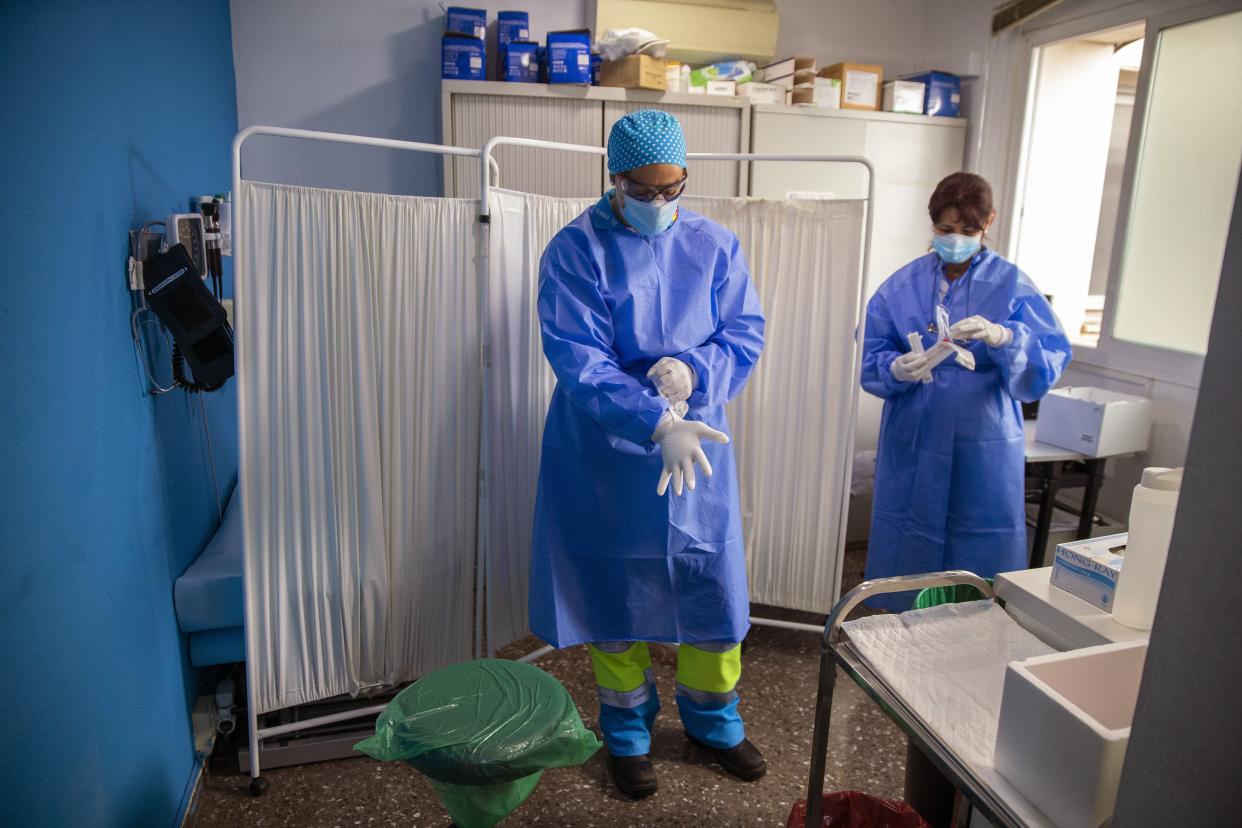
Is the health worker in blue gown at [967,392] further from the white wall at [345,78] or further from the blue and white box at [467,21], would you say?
the white wall at [345,78]

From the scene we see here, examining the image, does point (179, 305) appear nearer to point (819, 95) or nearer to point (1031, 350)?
point (1031, 350)

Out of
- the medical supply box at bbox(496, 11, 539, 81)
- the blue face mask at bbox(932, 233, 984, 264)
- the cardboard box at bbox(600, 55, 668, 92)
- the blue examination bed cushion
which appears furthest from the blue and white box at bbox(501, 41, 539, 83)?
the blue examination bed cushion

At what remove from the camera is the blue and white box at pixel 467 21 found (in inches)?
127

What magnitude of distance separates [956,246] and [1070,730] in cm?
181

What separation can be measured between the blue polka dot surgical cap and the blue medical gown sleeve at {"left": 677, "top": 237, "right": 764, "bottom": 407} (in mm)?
319

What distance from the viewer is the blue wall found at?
48.1 inches

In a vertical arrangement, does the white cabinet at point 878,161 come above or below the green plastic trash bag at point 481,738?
above

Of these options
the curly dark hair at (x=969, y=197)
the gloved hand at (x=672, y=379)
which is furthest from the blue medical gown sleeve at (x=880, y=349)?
the gloved hand at (x=672, y=379)

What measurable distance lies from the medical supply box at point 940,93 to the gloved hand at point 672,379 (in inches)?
98.0

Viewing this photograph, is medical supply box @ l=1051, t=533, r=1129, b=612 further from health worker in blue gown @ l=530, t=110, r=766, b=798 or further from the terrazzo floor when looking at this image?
the terrazzo floor

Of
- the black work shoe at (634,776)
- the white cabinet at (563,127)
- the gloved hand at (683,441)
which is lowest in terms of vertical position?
the black work shoe at (634,776)

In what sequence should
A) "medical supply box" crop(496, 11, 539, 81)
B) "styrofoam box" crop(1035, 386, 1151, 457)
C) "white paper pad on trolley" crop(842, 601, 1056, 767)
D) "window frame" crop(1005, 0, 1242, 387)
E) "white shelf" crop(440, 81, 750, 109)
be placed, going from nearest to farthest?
"white paper pad on trolley" crop(842, 601, 1056, 767) < "styrofoam box" crop(1035, 386, 1151, 457) < "window frame" crop(1005, 0, 1242, 387) < "white shelf" crop(440, 81, 750, 109) < "medical supply box" crop(496, 11, 539, 81)

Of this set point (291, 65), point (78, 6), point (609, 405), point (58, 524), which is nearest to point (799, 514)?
point (609, 405)

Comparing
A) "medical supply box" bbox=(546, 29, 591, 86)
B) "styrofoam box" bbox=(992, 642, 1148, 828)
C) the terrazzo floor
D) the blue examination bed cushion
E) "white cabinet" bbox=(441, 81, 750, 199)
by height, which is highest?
"medical supply box" bbox=(546, 29, 591, 86)
